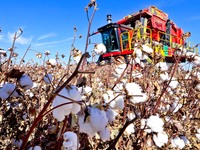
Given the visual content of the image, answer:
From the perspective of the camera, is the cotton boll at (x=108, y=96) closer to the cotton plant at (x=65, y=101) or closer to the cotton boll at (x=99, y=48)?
the cotton plant at (x=65, y=101)

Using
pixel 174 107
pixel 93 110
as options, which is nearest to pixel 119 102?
pixel 93 110

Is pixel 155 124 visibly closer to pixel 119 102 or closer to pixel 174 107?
pixel 119 102

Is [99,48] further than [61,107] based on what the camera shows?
Yes

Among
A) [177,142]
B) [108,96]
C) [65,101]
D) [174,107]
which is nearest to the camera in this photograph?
[65,101]

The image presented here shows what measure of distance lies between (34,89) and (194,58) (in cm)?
140

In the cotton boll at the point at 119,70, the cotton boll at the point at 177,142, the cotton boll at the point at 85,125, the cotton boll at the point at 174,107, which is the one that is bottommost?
the cotton boll at the point at 177,142

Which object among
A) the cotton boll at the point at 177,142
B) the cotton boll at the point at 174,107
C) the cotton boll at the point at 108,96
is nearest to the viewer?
the cotton boll at the point at 108,96

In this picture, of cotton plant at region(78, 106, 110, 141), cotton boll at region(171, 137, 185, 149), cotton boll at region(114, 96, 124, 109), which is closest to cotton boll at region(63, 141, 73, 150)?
cotton plant at region(78, 106, 110, 141)

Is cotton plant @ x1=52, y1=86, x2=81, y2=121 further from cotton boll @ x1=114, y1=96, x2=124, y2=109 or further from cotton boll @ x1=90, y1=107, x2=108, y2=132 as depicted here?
cotton boll @ x1=114, y1=96, x2=124, y2=109

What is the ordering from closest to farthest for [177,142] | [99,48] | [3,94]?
1. [3,94]
2. [177,142]
3. [99,48]

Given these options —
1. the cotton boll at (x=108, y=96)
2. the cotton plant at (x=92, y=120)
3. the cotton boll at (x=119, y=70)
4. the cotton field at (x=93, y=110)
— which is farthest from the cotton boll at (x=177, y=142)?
the cotton plant at (x=92, y=120)

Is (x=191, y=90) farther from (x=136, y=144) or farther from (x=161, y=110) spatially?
(x=136, y=144)

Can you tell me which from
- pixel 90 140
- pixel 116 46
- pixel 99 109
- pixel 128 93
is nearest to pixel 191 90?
pixel 90 140

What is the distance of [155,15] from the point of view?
14.8 metres
